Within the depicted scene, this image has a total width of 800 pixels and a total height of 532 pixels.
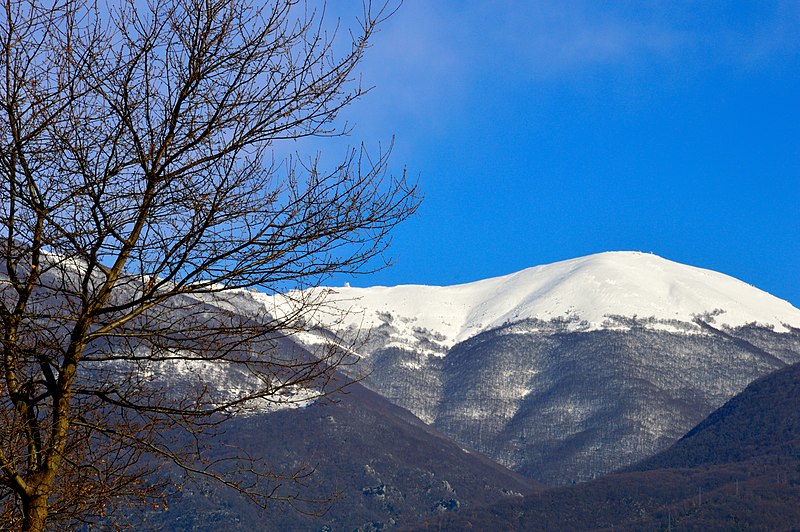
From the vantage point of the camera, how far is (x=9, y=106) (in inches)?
318

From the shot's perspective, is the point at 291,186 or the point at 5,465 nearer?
the point at 5,465

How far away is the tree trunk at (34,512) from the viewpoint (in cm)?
748

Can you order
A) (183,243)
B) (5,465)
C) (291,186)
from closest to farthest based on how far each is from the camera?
(5,465), (183,243), (291,186)

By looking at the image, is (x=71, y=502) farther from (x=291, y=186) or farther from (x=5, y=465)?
(x=291, y=186)

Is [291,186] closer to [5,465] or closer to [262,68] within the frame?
[262,68]

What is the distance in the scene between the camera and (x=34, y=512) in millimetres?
7512

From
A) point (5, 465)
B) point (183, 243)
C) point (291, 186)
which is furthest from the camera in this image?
point (291, 186)

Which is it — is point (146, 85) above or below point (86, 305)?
above

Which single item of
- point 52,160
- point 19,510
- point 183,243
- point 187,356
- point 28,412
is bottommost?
point 19,510

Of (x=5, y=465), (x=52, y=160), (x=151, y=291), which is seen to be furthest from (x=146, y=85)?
(x=5, y=465)

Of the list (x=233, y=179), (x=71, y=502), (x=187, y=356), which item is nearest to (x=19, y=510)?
(x=71, y=502)

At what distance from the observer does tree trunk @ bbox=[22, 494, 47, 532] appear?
7477 mm

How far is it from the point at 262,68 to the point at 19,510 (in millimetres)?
4150

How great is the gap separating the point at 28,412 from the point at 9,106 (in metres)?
2.37
